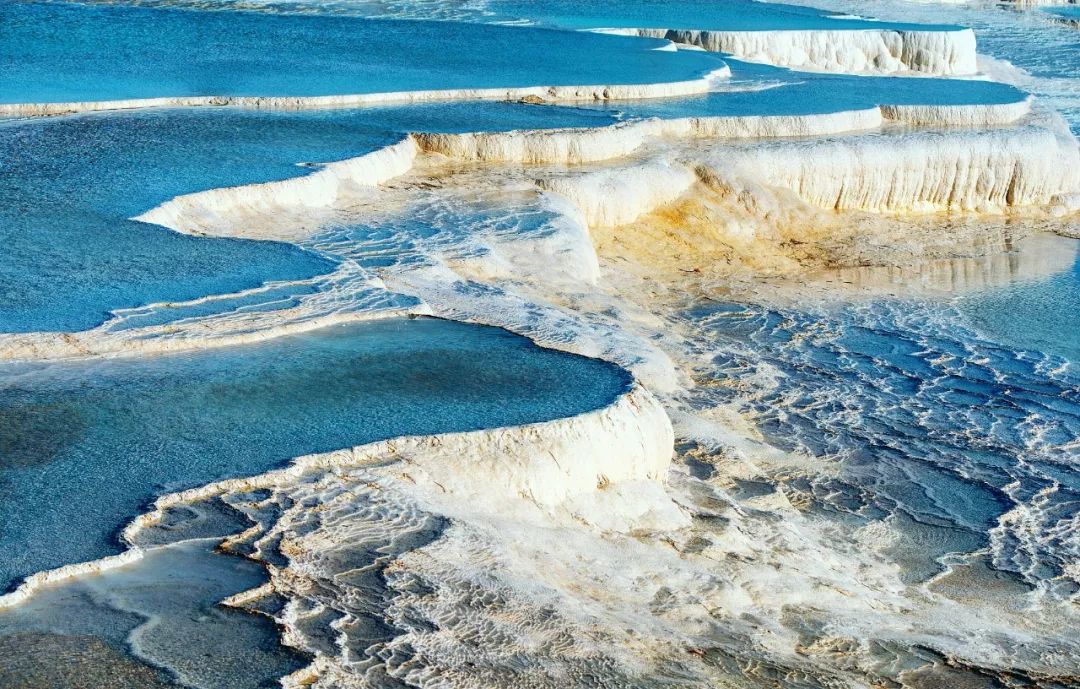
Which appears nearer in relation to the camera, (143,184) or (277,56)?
(143,184)

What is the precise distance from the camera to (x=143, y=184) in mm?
6297

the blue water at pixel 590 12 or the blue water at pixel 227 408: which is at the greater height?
the blue water at pixel 590 12

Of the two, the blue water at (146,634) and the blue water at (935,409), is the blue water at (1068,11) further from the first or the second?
the blue water at (146,634)

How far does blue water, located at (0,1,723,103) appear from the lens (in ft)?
29.9

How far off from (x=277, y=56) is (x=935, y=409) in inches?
248

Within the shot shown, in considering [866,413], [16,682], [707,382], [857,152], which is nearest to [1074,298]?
[857,152]

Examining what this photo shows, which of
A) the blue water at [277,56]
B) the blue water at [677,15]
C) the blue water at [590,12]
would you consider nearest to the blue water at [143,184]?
the blue water at [277,56]

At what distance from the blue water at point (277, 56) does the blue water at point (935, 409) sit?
328cm

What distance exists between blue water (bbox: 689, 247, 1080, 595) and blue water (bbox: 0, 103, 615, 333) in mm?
2132

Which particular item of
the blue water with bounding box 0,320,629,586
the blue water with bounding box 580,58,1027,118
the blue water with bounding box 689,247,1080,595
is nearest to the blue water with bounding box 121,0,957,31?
the blue water with bounding box 580,58,1027,118

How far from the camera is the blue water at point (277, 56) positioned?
29.9ft

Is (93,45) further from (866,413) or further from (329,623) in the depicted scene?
(329,623)

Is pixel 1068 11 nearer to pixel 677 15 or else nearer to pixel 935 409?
pixel 677 15

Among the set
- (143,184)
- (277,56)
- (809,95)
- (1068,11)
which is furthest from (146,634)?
(1068,11)
